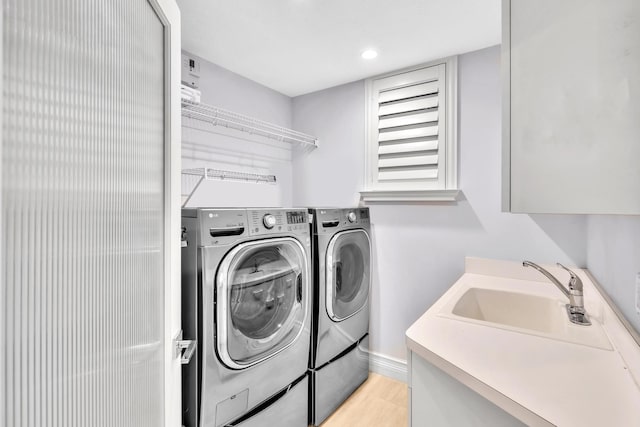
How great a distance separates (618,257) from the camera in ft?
3.62

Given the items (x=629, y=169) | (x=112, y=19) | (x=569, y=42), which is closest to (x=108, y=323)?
(x=112, y=19)

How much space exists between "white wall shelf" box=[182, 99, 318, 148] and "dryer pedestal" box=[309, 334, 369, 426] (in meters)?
1.73

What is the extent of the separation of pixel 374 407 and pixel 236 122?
7.28 feet

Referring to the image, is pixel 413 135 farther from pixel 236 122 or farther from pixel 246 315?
pixel 246 315

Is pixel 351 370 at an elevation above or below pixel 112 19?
below

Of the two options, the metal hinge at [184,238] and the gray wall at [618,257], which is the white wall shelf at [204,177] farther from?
the gray wall at [618,257]

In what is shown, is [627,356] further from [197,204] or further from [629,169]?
[197,204]

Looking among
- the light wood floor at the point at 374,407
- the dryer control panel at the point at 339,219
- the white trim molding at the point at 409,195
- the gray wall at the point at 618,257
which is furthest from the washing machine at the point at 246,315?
the gray wall at the point at 618,257

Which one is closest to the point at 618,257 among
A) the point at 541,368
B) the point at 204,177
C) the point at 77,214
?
the point at 541,368

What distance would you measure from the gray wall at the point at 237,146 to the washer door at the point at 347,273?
0.72m

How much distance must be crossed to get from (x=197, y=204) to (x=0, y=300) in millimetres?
1716

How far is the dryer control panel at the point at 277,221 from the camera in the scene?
57.3 inches

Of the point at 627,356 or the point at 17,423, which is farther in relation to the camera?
the point at 627,356

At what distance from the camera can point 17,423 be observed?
35cm
